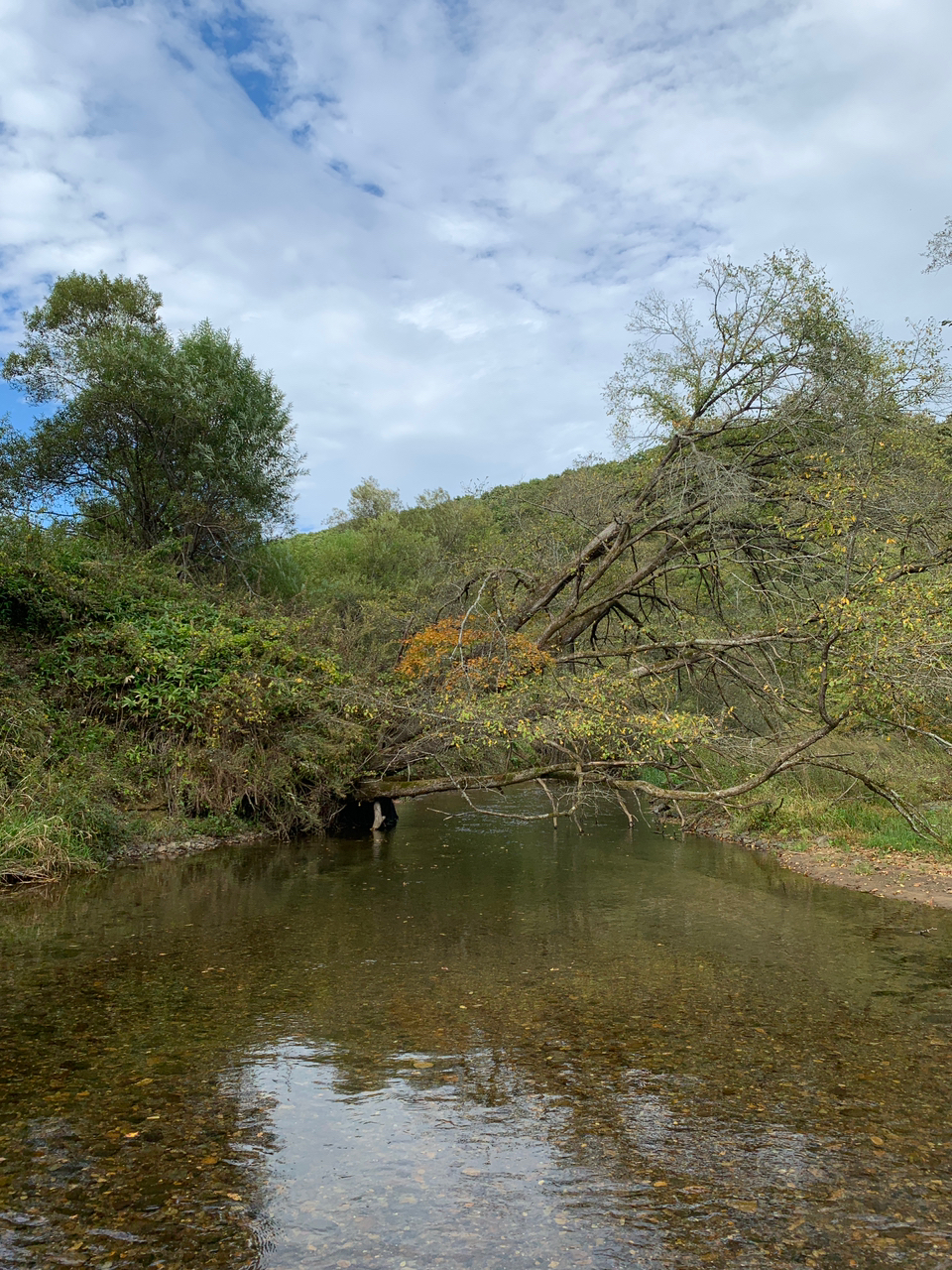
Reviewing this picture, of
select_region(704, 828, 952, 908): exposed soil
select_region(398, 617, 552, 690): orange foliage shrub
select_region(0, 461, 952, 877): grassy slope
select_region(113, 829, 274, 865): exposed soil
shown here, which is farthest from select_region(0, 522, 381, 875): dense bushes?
select_region(704, 828, 952, 908): exposed soil

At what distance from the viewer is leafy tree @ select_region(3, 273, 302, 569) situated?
21406 millimetres

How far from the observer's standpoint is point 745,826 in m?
18.5

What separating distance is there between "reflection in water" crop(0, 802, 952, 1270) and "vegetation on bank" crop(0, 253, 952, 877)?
3209mm

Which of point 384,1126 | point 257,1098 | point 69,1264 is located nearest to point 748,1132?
point 384,1126

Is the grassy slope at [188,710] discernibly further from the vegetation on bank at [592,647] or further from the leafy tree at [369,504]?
the leafy tree at [369,504]

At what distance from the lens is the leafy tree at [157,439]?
843 inches

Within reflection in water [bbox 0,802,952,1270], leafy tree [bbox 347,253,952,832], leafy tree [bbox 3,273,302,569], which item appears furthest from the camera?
leafy tree [bbox 3,273,302,569]

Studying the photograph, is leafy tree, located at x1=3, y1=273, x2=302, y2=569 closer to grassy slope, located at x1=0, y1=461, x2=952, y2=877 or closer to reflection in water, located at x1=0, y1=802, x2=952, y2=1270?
grassy slope, located at x1=0, y1=461, x2=952, y2=877

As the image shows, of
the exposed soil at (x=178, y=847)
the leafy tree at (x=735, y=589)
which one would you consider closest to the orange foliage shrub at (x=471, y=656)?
the leafy tree at (x=735, y=589)

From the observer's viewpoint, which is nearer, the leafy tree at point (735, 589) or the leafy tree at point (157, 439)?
the leafy tree at point (735, 589)

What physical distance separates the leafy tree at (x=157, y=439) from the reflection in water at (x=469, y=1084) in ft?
44.8

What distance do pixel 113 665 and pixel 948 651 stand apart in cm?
1417

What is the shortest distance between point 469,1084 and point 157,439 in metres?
20.2

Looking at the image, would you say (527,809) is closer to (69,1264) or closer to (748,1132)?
(748,1132)
